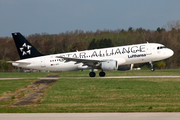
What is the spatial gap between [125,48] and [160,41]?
65998mm

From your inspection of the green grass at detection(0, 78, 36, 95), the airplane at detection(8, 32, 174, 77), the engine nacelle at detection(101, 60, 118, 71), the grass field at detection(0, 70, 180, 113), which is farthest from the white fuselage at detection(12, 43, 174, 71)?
the grass field at detection(0, 70, 180, 113)

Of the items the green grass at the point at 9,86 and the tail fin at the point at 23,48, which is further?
the tail fin at the point at 23,48

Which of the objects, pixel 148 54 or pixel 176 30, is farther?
pixel 176 30

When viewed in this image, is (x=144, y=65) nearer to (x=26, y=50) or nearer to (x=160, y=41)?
(x=160, y=41)

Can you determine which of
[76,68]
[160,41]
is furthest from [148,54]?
[160,41]

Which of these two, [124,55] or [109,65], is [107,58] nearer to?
[109,65]

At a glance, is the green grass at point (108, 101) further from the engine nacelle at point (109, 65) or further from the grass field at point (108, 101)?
the engine nacelle at point (109, 65)

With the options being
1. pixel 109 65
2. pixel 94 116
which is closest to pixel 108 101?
pixel 94 116

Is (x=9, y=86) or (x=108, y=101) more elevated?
(x=9, y=86)

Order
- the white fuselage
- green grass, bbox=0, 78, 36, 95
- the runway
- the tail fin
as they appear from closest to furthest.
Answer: the runway
green grass, bbox=0, 78, 36, 95
the white fuselage
the tail fin

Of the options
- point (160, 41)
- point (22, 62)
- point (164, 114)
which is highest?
point (160, 41)

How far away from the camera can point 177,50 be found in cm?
9919

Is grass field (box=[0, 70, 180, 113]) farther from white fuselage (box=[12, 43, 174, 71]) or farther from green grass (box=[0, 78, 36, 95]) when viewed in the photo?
white fuselage (box=[12, 43, 174, 71])

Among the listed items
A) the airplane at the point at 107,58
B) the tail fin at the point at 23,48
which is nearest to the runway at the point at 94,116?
the airplane at the point at 107,58
